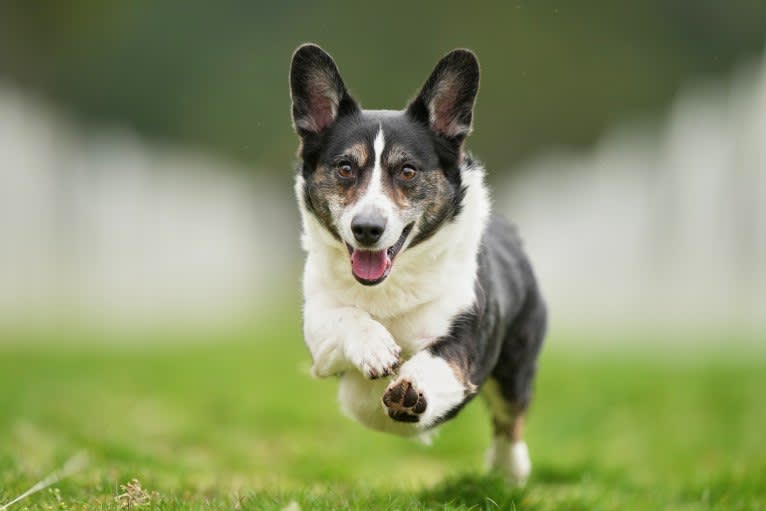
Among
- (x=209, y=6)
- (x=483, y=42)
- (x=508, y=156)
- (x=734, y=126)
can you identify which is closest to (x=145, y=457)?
(x=734, y=126)

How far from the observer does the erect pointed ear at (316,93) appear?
529cm

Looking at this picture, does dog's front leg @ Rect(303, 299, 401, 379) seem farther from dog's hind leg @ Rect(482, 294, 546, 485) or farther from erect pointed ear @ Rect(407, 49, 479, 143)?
dog's hind leg @ Rect(482, 294, 546, 485)

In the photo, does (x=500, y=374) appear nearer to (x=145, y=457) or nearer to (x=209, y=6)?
(x=145, y=457)

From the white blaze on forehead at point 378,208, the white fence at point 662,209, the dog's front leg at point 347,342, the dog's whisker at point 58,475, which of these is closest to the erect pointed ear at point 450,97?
the white blaze on forehead at point 378,208

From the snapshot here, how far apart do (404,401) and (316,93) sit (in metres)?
1.66

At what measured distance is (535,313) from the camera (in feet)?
20.8

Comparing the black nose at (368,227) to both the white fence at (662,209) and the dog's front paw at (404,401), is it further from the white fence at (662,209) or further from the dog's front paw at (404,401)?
the white fence at (662,209)

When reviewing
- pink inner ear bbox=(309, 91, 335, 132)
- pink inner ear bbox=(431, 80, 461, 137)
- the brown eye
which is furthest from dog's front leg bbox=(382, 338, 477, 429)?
pink inner ear bbox=(309, 91, 335, 132)

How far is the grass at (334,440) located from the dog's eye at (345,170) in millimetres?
1445

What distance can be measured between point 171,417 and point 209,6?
26.2 metres

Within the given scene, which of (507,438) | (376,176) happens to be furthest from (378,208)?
(507,438)

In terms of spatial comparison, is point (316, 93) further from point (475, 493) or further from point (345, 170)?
point (475, 493)

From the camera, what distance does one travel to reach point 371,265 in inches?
191

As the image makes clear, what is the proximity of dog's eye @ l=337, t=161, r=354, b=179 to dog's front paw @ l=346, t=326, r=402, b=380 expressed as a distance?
0.74 metres
